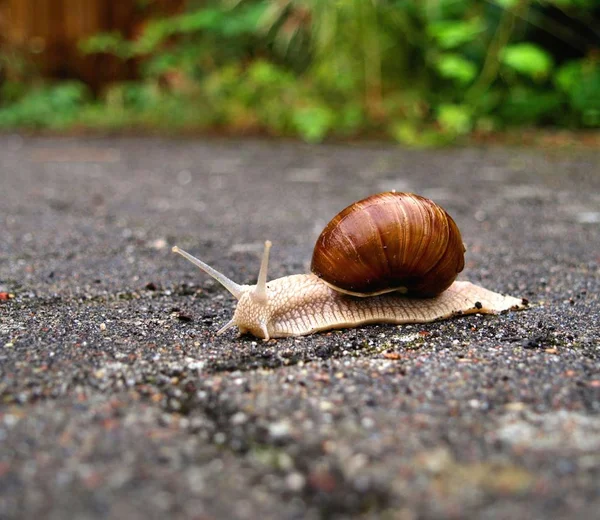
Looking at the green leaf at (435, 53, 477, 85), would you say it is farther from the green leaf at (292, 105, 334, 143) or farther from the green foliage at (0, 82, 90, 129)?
the green foliage at (0, 82, 90, 129)

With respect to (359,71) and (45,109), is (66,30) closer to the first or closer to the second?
(45,109)

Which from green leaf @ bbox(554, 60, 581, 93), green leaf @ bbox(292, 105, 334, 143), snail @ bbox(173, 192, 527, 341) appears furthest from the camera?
green leaf @ bbox(292, 105, 334, 143)

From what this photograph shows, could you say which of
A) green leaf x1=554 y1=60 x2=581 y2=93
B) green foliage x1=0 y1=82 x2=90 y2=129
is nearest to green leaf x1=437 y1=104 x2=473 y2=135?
green leaf x1=554 y1=60 x2=581 y2=93

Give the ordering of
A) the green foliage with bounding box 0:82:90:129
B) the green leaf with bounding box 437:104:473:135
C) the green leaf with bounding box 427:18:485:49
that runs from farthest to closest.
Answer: the green foliage with bounding box 0:82:90:129 < the green leaf with bounding box 437:104:473:135 < the green leaf with bounding box 427:18:485:49

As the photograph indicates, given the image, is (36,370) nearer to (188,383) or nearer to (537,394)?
(188,383)

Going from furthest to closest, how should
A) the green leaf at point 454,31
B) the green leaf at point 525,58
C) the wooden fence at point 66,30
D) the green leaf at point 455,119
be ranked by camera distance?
the wooden fence at point 66,30, the green leaf at point 455,119, the green leaf at point 454,31, the green leaf at point 525,58

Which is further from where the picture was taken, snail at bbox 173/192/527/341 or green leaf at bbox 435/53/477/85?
green leaf at bbox 435/53/477/85

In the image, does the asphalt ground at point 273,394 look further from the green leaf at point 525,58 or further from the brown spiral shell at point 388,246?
the green leaf at point 525,58

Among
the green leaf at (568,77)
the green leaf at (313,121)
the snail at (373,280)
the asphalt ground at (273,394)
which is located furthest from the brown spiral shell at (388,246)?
the green leaf at (568,77)
